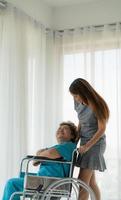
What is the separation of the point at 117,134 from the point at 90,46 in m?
1.08

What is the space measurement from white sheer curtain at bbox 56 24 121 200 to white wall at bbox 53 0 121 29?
0.09m

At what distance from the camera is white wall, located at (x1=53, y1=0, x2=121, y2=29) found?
438 centimetres

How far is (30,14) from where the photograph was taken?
4270 mm

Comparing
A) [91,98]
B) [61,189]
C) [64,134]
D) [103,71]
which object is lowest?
[61,189]

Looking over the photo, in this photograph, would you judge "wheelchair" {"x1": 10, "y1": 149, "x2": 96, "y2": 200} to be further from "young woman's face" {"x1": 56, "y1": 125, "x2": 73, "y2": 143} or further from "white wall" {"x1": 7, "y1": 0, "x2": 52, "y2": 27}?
"white wall" {"x1": 7, "y1": 0, "x2": 52, "y2": 27}

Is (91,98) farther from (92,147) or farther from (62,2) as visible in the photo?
(62,2)

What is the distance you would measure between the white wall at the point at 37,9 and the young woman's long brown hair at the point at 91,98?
4.47ft

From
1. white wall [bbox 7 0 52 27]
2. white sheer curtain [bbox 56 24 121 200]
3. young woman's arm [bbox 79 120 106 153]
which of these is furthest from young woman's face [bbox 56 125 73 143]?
white wall [bbox 7 0 52 27]

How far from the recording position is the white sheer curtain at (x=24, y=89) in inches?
146

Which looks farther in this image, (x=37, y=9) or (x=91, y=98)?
(x=37, y=9)

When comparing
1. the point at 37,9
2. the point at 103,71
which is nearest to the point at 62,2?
the point at 37,9

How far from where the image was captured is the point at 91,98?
3.05 m

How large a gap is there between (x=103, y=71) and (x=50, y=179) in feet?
6.21

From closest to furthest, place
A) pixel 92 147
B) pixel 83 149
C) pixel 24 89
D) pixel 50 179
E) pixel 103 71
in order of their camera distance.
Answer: pixel 50 179
pixel 83 149
pixel 92 147
pixel 24 89
pixel 103 71
